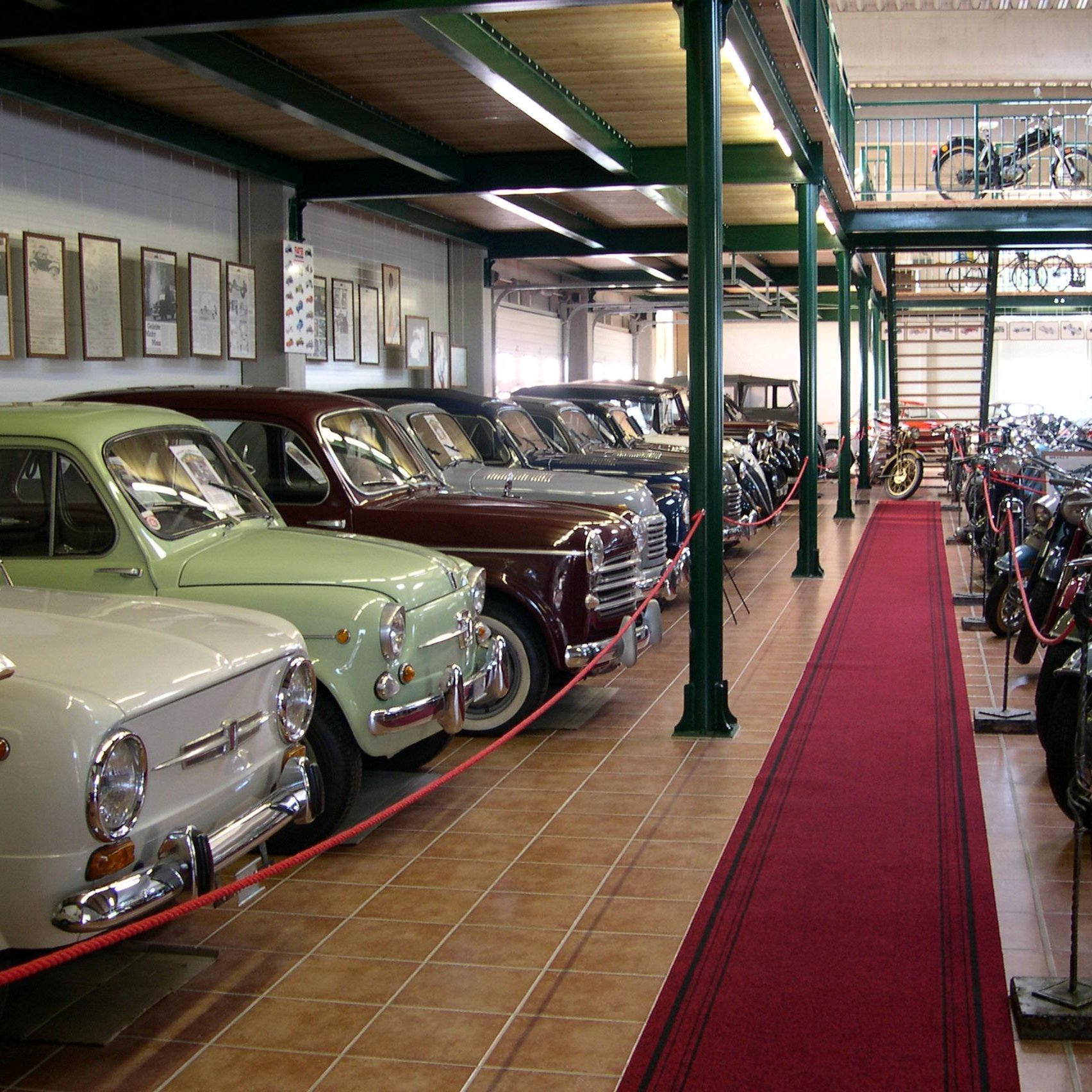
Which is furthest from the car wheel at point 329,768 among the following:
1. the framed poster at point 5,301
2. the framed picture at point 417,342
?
the framed picture at point 417,342

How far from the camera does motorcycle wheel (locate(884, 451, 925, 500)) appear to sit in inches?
899

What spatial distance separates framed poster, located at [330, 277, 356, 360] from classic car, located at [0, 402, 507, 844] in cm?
907

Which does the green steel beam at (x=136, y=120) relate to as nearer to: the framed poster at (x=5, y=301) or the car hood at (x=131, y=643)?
the framed poster at (x=5, y=301)

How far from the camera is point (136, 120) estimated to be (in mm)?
10727

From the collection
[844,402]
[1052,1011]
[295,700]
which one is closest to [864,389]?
[844,402]

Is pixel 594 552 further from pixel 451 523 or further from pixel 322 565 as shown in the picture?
pixel 322 565

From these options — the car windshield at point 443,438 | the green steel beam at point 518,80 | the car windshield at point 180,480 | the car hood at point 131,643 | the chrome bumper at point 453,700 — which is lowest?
the chrome bumper at point 453,700

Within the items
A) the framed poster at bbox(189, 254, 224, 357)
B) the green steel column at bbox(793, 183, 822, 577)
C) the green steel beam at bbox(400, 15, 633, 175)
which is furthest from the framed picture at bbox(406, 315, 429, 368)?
the green steel column at bbox(793, 183, 822, 577)

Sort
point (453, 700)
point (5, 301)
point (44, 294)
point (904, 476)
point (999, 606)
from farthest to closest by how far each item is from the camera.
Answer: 1. point (904, 476)
2. point (999, 606)
3. point (44, 294)
4. point (5, 301)
5. point (453, 700)

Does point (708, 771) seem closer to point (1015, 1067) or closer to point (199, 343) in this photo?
point (1015, 1067)

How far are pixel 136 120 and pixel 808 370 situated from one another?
6820 mm

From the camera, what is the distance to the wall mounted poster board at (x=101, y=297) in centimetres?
1018

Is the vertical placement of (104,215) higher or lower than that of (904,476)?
higher

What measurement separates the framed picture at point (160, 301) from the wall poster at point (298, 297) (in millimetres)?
1497
